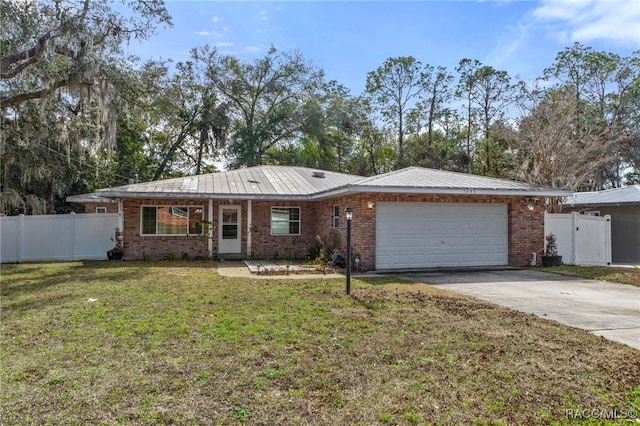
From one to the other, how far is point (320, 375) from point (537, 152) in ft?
59.2

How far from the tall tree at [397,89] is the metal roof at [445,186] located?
1703 centimetres

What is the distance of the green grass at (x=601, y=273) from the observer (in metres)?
9.99

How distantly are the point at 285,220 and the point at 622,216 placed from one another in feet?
47.1

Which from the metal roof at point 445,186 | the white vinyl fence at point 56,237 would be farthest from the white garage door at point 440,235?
the white vinyl fence at point 56,237

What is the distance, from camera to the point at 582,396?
136 inches

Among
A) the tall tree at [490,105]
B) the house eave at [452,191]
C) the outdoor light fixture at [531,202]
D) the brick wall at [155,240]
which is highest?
the tall tree at [490,105]

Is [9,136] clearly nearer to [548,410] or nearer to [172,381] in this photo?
[172,381]

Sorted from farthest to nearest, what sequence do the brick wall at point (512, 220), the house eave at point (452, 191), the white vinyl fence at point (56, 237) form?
the white vinyl fence at point (56, 237)
the brick wall at point (512, 220)
the house eave at point (452, 191)

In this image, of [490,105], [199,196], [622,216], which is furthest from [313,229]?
[490,105]

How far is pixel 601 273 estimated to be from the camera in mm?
11062

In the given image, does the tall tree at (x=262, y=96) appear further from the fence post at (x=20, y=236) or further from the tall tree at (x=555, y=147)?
the tall tree at (x=555, y=147)

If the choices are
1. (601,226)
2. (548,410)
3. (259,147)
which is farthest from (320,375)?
(259,147)

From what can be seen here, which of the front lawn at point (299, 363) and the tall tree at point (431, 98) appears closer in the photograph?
the front lawn at point (299, 363)

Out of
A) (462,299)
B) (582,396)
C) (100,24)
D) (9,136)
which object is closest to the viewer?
(582,396)
